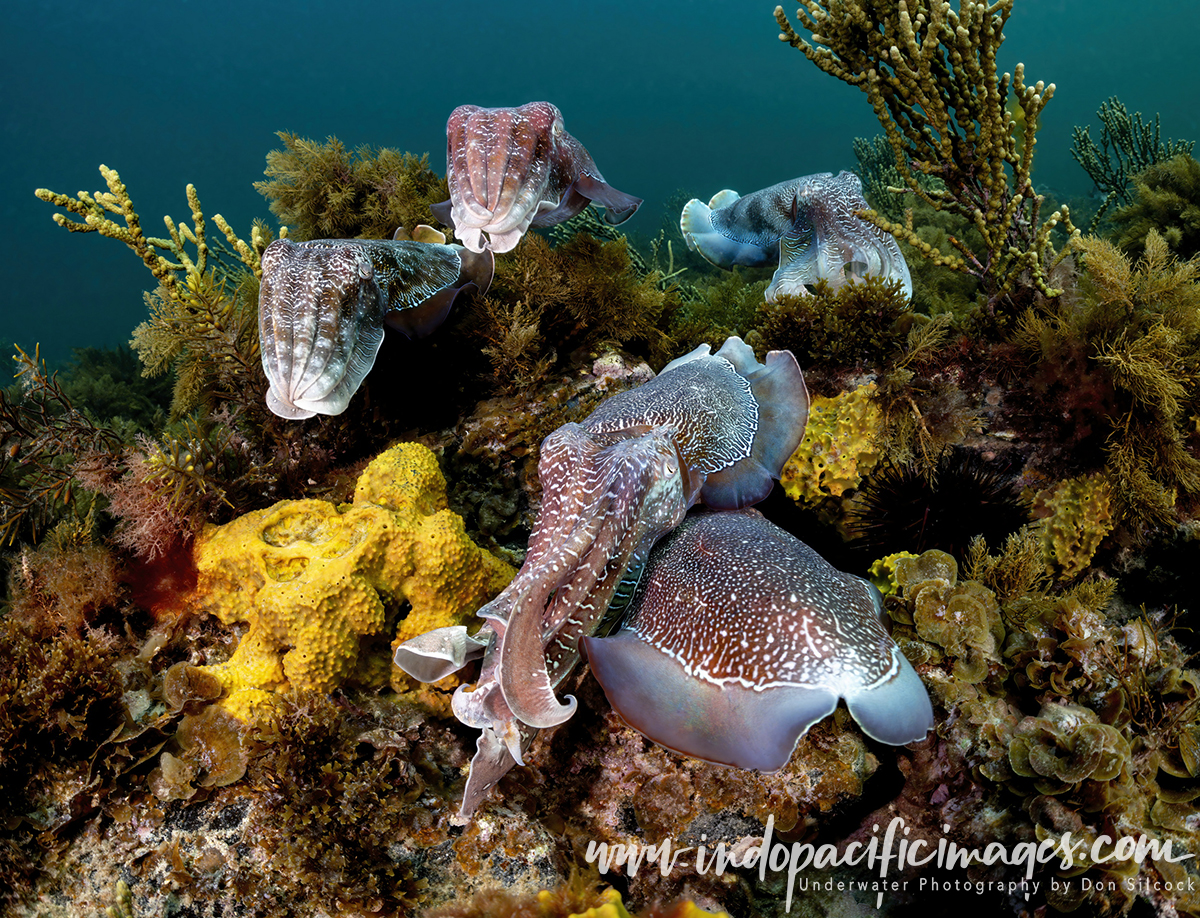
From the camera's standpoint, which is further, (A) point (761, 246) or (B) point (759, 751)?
(A) point (761, 246)

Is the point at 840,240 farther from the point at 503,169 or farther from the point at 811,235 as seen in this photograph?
the point at 503,169

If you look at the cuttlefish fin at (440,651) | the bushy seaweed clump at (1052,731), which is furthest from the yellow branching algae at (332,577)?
the bushy seaweed clump at (1052,731)

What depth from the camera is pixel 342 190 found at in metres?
3.82

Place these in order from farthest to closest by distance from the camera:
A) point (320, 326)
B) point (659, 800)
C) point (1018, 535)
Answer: point (1018, 535), point (320, 326), point (659, 800)

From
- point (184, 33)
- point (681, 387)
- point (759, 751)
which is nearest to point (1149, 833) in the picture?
point (759, 751)

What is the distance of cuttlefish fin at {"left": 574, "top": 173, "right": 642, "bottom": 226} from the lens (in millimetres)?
3221

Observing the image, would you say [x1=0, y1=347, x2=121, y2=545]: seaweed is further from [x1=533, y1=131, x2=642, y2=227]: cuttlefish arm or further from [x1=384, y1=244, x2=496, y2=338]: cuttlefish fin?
[x1=533, y1=131, x2=642, y2=227]: cuttlefish arm

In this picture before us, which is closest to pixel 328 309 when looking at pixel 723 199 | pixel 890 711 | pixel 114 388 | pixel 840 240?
pixel 890 711

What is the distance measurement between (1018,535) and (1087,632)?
2.37ft

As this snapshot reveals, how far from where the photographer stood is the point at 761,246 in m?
3.98

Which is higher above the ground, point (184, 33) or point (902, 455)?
point (184, 33)

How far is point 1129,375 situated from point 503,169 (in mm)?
3128

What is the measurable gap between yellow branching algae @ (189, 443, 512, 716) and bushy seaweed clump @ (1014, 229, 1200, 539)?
2.99 m

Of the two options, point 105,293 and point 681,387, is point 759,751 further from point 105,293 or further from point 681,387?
point 105,293
